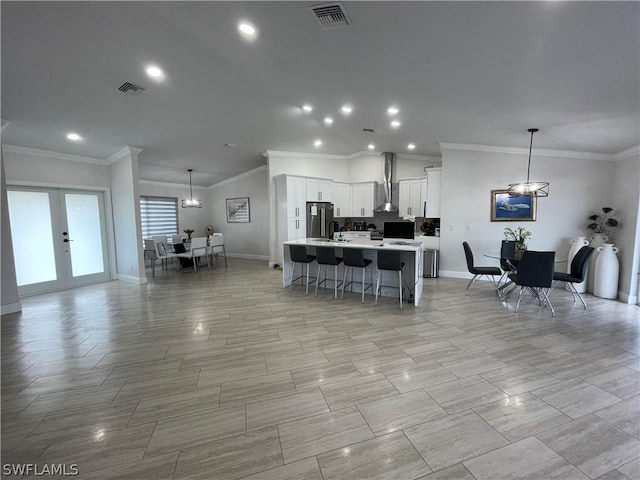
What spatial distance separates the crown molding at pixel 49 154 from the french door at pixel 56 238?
669 millimetres

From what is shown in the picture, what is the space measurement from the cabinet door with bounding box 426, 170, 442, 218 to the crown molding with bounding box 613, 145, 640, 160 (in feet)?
9.59

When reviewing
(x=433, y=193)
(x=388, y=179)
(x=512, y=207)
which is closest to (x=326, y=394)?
(x=433, y=193)

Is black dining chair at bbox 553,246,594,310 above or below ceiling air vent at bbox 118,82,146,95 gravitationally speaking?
below

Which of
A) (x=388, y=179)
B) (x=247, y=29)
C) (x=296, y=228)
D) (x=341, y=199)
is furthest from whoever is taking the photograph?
(x=341, y=199)

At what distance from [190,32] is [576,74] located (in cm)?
392

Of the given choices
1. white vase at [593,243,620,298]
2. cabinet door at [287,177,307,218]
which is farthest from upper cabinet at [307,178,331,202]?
white vase at [593,243,620,298]

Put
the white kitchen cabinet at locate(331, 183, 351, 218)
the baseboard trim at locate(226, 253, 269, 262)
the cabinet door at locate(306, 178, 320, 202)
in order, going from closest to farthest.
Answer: the cabinet door at locate(306, 178, 320, 202) < the white kitchen cabinet at locate(331, 183, 351, 218) < the baseboard trim at locate(226, 253, 269, 262)

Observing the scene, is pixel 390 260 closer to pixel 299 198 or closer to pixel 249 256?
pixel 299 198

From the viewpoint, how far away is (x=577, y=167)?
514cm

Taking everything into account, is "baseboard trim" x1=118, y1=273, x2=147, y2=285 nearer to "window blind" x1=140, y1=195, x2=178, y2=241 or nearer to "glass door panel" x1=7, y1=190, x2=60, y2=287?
"glass door panel" x1=7, y1=190, x2=60, y2=287

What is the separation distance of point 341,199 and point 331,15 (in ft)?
18.6

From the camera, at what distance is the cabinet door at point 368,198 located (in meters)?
7.66

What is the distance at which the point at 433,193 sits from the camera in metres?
6.24

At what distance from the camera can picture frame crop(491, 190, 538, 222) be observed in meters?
5.41
